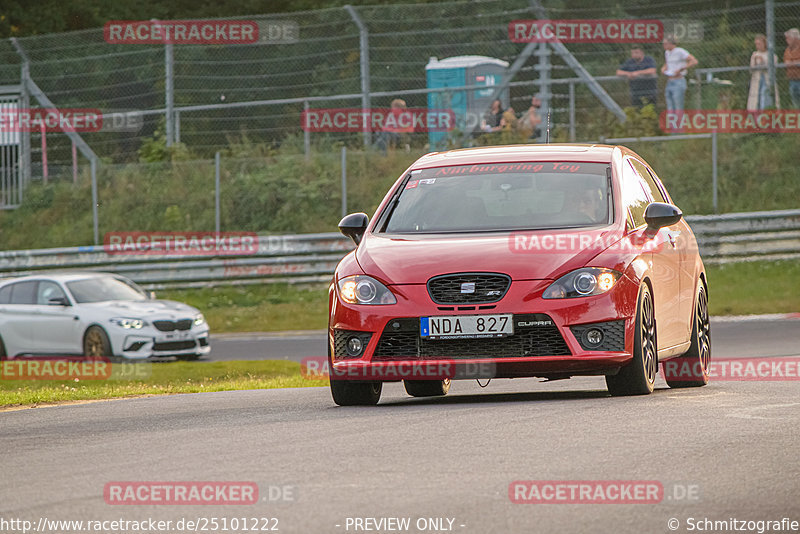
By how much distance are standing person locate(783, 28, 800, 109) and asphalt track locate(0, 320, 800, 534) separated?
14.4 meters

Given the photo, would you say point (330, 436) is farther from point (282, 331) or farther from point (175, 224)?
point (175, 224)

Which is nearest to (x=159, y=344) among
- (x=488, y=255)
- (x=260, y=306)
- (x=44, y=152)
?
(x=260, y=306)

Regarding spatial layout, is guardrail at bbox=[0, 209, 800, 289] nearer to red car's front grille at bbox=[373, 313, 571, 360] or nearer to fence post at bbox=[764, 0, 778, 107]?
fence post at bbox=[764, 0, 778, 107]

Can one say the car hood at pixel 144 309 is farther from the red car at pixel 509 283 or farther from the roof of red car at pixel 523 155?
the red car at pixel 509 283

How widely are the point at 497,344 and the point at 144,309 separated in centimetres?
1240

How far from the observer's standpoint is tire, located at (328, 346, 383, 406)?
383 inches

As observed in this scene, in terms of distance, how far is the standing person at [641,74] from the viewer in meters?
25.2

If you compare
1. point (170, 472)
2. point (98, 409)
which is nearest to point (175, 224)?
point (98, 409)

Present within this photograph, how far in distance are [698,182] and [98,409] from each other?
16.8 meters

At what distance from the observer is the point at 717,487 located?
6168mm

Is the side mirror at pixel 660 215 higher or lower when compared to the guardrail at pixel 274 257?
higher

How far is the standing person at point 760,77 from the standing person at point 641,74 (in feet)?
5.28

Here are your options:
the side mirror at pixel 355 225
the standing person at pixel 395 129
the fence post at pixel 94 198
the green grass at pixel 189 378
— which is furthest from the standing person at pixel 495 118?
the side mirror at pixel 355 225

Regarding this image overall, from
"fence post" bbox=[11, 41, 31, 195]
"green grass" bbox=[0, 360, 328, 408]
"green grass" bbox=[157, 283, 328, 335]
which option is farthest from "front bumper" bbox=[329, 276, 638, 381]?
"fence post" bbox=[11, 41, 31, 195]
